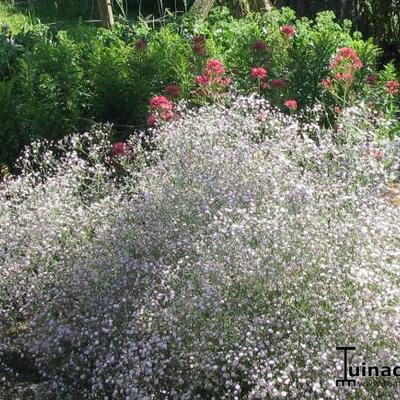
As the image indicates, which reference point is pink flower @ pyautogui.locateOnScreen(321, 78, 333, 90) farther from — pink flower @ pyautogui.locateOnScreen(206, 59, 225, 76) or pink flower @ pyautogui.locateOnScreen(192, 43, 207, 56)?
pink flower @ pyautogui.locateOnScreen(192, 43, 207, 56)

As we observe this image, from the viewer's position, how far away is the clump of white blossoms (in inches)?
142

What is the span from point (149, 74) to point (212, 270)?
3275 mm

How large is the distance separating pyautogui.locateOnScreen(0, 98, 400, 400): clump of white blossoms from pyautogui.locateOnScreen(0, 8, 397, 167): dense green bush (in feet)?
3.12

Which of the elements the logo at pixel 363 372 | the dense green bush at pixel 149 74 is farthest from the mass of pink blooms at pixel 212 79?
the logo at pixel 363 372

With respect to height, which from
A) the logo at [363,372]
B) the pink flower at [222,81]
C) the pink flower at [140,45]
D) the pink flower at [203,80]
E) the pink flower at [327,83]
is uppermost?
the pink flower at [140,45]

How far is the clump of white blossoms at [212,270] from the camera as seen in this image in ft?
11.8

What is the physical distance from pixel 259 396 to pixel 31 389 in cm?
155

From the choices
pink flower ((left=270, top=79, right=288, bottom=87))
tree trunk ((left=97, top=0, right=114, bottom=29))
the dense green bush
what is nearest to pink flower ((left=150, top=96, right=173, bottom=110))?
the dense green bush

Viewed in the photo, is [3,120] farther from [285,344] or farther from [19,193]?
[285,344]

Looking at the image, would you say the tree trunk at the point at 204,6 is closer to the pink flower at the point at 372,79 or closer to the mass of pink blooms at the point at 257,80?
the mass of pink blooms at the point at 257,80

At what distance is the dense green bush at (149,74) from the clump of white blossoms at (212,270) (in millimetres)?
Result: 951

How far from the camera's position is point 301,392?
351cm

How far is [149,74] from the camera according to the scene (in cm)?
686

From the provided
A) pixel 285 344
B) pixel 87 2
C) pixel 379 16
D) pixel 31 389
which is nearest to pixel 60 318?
pixel 31 389
